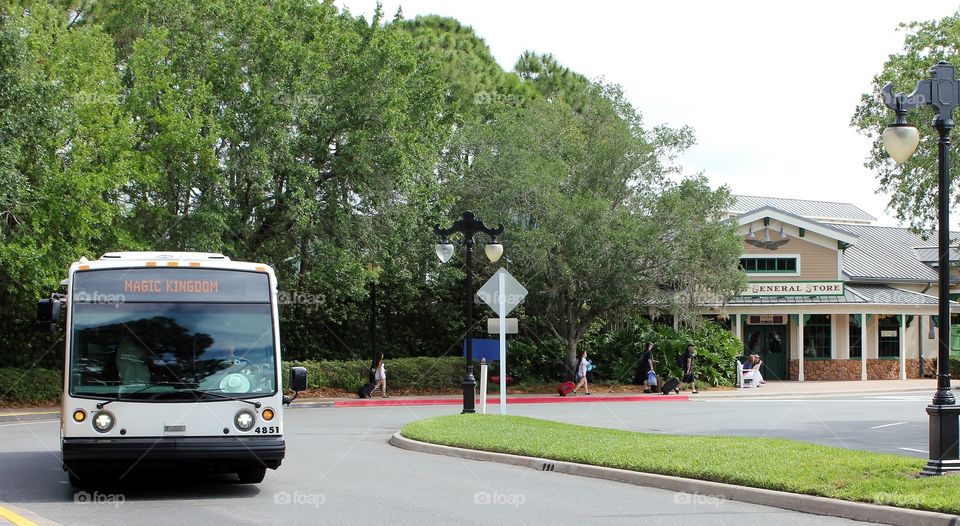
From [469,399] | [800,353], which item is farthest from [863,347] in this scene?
[469,399]

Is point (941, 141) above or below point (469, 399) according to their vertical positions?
above

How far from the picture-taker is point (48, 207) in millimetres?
24719

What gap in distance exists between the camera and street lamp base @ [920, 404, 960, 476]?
10961 millimetres

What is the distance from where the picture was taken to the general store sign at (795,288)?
43312mm

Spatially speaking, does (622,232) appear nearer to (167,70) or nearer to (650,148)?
(650,148)

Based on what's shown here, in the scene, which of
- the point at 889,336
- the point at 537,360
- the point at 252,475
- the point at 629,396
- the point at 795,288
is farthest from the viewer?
the point at 889,336

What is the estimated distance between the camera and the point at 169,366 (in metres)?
11.5

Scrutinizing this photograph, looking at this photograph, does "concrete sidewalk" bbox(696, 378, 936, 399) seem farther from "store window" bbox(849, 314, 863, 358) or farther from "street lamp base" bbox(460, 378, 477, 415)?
"street lamp base" bbox(460, 378, 477, 415)

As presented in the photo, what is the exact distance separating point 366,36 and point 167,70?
5769mm

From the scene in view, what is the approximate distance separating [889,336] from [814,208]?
15718 millimetres

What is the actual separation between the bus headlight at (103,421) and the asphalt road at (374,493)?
30.5 inches

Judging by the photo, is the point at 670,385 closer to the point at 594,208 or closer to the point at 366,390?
the point at 594,208

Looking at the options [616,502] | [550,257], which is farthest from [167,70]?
[616,502]

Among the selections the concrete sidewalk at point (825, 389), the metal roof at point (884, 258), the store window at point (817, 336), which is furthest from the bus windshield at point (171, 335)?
the metal roof at point (884, 258)
